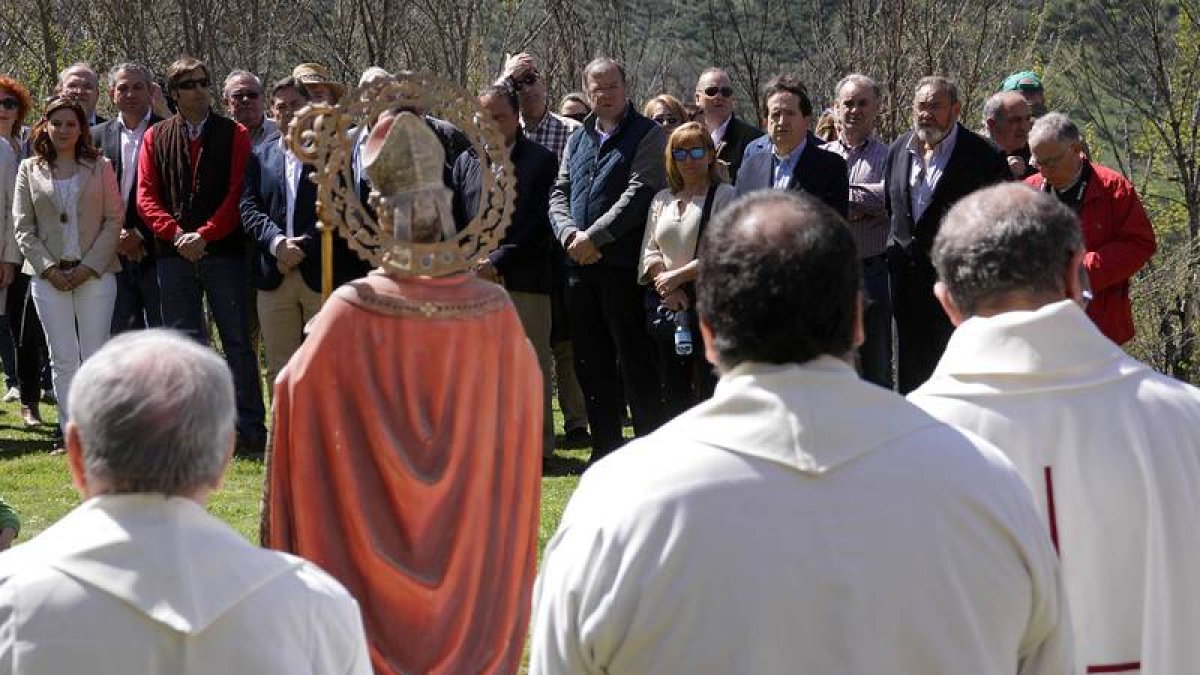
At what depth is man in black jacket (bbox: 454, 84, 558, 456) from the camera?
36.6ft

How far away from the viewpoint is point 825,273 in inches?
123

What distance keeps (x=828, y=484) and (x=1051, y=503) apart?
1.36 metres

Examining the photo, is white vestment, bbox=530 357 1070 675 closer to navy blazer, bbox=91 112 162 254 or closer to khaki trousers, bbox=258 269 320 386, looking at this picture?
khaki trousers, bbox=258 269 320 386

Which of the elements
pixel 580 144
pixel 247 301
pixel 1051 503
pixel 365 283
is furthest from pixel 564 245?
pixel 1051 503

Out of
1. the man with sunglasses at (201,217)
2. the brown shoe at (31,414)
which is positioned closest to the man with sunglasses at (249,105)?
the man with sunglasses at (201,217)

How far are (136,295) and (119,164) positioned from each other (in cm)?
86

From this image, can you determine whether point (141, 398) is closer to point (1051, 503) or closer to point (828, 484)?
point (828, 484)

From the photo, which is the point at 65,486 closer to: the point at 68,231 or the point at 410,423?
the point at 68,231

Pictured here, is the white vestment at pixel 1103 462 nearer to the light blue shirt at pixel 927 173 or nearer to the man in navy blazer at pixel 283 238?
the light blue shirt at pixel 927 173

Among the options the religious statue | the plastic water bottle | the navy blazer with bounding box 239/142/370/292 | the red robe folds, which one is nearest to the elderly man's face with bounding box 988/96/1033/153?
the plastic water bottle

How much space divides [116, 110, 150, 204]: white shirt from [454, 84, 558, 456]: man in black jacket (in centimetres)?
246

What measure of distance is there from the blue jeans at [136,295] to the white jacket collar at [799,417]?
9365 millimetres

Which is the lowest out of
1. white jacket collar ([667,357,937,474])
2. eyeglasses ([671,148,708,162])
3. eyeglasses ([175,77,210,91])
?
white jacket collar ([667,357,937,474])

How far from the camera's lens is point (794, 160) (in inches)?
403
